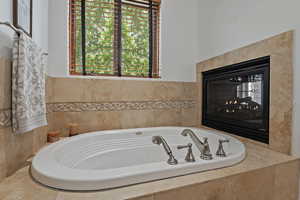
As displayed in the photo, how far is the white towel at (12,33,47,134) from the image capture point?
1.01 m

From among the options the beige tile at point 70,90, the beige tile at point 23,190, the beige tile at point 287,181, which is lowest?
the beige tile at point 287,181

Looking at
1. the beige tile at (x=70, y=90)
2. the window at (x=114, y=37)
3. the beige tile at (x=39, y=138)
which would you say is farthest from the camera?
the window at (x=114, y=37)

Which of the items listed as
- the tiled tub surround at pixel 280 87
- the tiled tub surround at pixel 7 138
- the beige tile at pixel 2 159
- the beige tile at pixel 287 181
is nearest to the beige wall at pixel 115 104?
the tiled tub surround at pixel 7 138

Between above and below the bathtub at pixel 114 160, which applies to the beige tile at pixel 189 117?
above

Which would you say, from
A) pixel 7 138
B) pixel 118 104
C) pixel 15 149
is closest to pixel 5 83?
pixel 7 138

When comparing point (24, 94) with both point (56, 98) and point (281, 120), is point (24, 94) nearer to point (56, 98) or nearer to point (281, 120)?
point (56, 98)

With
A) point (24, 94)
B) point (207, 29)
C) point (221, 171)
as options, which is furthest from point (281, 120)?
point (24, 94)

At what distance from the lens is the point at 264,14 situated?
4.98ft

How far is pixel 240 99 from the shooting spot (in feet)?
5.93

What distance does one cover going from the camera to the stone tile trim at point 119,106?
197 cm

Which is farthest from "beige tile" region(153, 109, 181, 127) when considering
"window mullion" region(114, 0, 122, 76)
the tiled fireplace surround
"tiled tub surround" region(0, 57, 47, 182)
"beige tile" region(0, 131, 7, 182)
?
"beige tile" region(0, 131, 7, 182)

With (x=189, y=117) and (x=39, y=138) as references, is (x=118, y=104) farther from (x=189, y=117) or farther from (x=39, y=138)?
(x=189, y=117)

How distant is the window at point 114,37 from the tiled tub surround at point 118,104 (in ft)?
0.70

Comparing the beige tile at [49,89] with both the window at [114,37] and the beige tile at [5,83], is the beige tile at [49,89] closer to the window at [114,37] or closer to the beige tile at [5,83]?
the window at [114,37]
